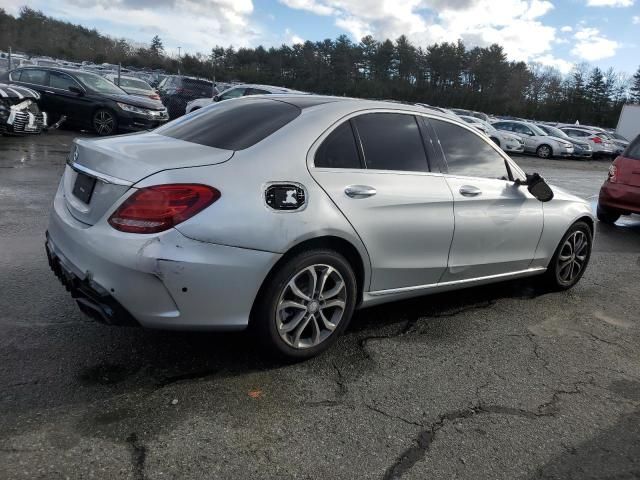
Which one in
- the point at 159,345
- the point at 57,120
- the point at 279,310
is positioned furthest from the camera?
the point at 57,120

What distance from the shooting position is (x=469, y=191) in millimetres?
4172

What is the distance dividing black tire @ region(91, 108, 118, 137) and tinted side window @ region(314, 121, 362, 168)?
11503 millimetres

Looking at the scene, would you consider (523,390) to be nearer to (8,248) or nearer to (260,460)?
(260,460)

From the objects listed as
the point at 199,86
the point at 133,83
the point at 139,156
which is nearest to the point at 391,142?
the point at 139,156

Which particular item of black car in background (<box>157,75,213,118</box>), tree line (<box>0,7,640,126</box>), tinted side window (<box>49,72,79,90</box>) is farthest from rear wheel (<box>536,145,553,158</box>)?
tree line (<box>0,7,640,126</box>)

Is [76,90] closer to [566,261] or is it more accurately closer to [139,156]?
[139,156]

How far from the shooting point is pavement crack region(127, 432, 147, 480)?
93.2 inches

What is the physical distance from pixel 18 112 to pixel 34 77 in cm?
354

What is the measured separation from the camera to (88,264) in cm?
302

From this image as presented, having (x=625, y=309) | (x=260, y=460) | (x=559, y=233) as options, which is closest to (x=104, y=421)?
(x=260, y=460)

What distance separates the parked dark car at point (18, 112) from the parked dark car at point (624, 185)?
36.2ft

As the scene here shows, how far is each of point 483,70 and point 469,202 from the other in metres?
73.2

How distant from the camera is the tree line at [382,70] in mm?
63938

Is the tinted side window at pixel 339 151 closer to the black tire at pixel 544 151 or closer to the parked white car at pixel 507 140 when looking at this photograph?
the parked white car at pixel 507 140
